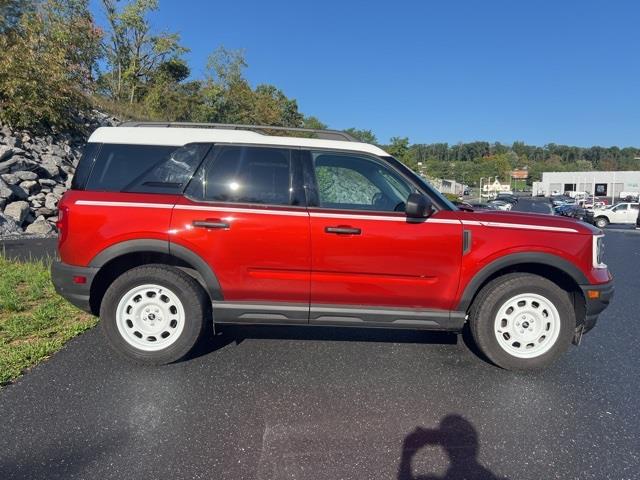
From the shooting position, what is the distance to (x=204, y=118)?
1035 inches

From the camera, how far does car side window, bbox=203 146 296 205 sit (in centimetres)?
371

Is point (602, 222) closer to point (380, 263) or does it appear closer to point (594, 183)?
point (380, 263)

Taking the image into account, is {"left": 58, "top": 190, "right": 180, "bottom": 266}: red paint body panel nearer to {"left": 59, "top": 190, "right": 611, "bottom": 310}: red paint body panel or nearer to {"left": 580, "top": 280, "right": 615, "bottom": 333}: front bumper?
{"left": 59, "top": 190, "right": 611, "bottom": 310}: red paint body panel

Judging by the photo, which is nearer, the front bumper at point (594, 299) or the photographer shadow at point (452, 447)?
the photographer shadow at point (452, 447)

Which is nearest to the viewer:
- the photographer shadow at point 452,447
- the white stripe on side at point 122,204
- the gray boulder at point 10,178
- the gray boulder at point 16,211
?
the photographer shadow at point 452,447

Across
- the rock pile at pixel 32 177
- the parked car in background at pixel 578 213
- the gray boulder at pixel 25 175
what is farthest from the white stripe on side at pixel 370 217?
the parked car in background at pixel 578 213

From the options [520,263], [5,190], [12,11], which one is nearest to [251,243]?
[520,263]

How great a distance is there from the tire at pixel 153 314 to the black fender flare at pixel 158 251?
187 mm

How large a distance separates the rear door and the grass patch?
1.70m

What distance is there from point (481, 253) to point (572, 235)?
0.81 metres

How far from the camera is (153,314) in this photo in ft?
12.3

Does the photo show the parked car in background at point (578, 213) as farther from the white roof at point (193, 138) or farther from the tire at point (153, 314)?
A: the tire at point (153, 314)

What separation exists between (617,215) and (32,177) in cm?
3111

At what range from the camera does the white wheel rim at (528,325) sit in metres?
3.72
